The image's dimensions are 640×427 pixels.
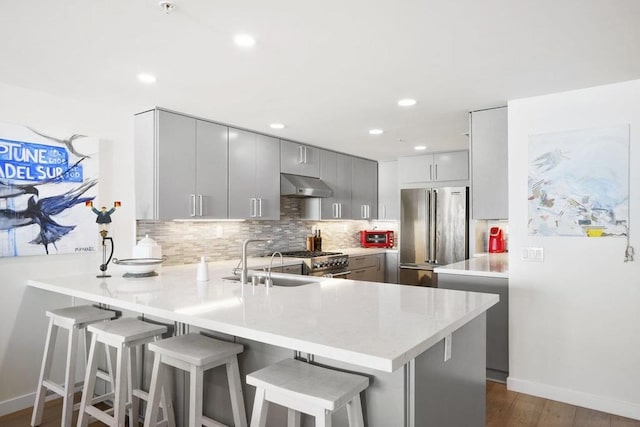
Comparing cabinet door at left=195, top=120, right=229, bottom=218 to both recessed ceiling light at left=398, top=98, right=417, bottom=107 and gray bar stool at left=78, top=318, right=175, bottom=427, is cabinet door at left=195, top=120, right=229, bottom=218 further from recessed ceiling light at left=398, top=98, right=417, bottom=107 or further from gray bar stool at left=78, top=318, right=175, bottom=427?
recessed ceiling light at left=398, top=98, right=417, bottom=107

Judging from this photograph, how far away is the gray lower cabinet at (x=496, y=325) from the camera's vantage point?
329 centimetres

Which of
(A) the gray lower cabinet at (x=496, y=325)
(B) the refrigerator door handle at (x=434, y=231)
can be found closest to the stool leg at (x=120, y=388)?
(A) the gray lower cabinet at (x=496, y=325)

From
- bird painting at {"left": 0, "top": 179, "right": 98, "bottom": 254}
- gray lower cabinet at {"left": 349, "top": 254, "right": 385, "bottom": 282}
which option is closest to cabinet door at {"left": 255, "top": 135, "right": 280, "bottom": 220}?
gray lower cabinet at {"left": 349, "top": 254, "right": 385, "bottom": 282}

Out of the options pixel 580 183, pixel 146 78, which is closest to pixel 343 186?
pixel 580 183

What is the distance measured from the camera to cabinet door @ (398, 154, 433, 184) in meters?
5.70

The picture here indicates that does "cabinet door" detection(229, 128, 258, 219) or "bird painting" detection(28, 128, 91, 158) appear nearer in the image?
"bird painting" detection(28, 128, 91, 158)

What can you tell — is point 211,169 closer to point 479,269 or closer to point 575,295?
point 479,269

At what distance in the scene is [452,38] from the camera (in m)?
2.14

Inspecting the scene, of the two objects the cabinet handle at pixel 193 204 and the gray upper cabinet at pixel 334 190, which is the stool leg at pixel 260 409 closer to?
the cabinet handle at pixel 193 204

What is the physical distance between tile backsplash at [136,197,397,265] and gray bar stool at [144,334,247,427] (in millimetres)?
1871

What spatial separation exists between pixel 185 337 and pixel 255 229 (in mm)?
2732

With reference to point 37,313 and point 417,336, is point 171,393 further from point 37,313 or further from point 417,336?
point 417,336

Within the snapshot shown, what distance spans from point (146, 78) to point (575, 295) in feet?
11.0

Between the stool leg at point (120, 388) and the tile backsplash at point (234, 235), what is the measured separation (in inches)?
64.7
